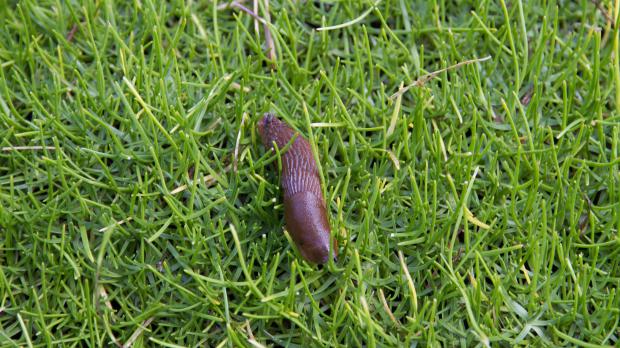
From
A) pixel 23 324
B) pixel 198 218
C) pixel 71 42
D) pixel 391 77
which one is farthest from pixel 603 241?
pixel 71 42

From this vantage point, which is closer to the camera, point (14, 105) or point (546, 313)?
point (546, 313)

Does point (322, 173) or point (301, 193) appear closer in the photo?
point (301, 193)

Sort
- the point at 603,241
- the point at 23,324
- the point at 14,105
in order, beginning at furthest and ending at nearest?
the point at 14,105 → the point at 603,241 → the point at 23,324

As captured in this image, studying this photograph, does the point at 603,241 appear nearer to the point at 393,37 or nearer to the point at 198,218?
the point at 393,37
